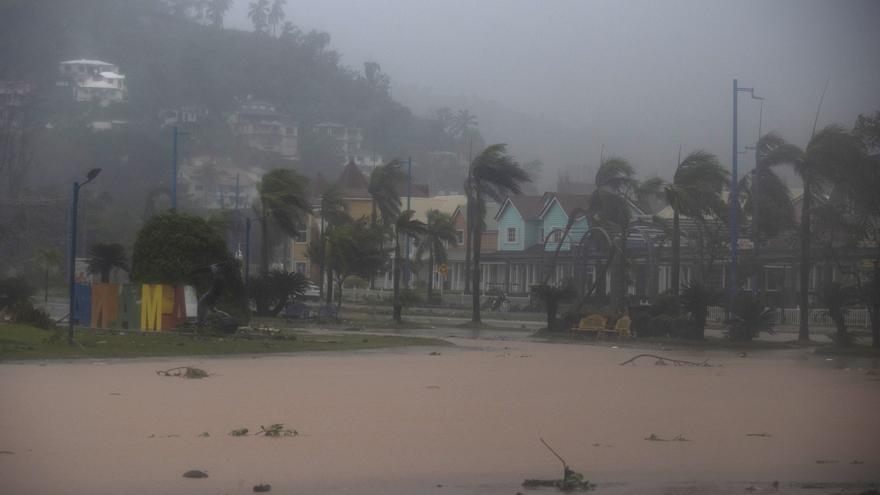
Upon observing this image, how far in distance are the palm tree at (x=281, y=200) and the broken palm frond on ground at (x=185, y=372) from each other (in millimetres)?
28469

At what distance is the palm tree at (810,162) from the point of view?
1401 inches

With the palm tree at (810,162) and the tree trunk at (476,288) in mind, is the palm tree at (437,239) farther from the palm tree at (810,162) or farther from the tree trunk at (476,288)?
the palm tree at (810,162)

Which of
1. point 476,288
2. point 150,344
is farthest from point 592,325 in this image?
point 150,344

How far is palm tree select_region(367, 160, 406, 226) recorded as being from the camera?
7281cm

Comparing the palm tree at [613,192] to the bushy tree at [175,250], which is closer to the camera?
the bushy tree at [175,250]

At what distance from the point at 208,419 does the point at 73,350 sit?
10.7 meters

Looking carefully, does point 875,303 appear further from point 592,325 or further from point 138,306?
point 138,306

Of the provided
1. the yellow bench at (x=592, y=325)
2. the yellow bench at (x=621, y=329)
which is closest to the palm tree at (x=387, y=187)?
the yellow bench at (x=592, y=325)

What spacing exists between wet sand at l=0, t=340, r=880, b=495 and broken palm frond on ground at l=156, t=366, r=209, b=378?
1.04 feet

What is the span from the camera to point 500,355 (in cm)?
2917

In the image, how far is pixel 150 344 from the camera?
2786 centimetres

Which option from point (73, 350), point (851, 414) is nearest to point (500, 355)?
point (73, 350)

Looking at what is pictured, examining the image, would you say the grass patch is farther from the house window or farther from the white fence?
the house window

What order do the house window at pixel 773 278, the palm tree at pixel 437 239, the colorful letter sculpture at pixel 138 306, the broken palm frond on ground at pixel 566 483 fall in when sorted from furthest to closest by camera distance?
1. the palm tree at pixel 437 239
2. the house window at pixel 773 278
3. the colorful letter sculpture at pixel 138 306
4. the broken palm frond on ground at pixel 566 483
